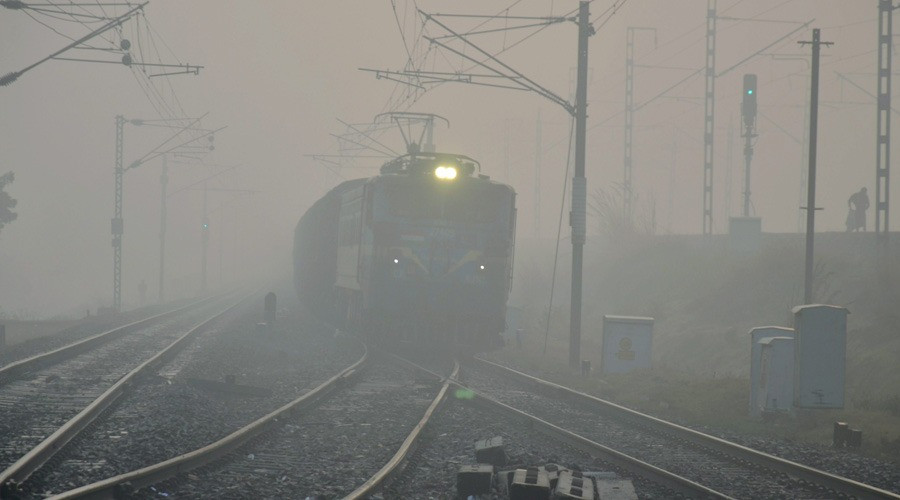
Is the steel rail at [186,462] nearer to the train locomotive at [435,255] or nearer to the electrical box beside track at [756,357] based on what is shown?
the train locomotive at [435,255]

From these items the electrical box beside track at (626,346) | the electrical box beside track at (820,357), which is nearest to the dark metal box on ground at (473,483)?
the electrical box beside track at (820,357)

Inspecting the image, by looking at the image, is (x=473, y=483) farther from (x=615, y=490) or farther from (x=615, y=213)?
(x=615, y=213)

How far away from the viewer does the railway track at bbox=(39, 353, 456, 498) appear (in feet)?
26.8

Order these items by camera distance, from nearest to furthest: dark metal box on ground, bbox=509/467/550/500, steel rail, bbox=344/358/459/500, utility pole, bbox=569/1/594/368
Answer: dark metal box on ground, bbox=509/467/550/500, steel rail, bbox=344/358/459/500, utility pole, bbox=569/1/594/368

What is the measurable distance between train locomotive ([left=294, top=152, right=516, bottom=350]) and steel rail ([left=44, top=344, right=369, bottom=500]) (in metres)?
5.94

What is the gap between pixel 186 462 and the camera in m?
8.77

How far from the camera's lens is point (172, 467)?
8.51 metres

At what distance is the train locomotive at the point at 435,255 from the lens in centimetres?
1956

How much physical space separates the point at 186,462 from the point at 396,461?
1928 millimetres

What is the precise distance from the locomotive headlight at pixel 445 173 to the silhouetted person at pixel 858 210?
1875 centimetres

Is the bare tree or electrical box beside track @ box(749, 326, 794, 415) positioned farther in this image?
the bare tree

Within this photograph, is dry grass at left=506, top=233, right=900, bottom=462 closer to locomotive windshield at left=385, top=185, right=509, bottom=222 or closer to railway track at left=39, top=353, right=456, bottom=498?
locomotive windshield at left=385, top=185, right=509, bottom=222

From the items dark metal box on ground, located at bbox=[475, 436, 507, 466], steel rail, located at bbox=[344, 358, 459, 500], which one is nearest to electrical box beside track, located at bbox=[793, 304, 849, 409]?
steel rail, located at bbox=[344, 358, 459, 500]

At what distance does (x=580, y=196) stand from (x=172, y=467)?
45.4ft
